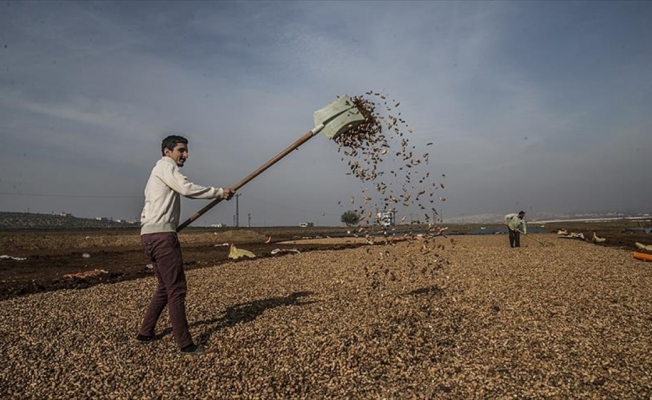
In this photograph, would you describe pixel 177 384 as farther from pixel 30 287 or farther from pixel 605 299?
pixel 30 287

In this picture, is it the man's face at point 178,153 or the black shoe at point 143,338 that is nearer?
the man's face at point 178,153

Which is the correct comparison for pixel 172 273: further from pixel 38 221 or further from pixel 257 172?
pixel 38 221

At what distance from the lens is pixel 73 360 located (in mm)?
5012

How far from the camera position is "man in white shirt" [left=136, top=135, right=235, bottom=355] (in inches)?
194

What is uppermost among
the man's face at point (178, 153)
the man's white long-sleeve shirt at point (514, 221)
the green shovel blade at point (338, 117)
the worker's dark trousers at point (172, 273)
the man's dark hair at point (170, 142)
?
the green shovel blade at point (338, 117)

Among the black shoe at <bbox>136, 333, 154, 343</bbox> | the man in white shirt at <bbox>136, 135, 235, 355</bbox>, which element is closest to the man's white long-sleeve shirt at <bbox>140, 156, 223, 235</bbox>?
the man in white shirt at <bbox>136, 135, 235, 355</bbox>

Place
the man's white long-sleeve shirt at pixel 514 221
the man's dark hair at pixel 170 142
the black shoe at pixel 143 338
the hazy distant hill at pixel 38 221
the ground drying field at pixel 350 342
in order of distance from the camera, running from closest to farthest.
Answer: the ground drying field at pixel 350 342, the man's dark hair at pixel 170 142, the black shoe at pixel 143 338, the man's white long-sleeve shirt at pixel 514 221, the hazy distant hill at pixel 38 221

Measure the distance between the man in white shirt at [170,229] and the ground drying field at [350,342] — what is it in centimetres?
46

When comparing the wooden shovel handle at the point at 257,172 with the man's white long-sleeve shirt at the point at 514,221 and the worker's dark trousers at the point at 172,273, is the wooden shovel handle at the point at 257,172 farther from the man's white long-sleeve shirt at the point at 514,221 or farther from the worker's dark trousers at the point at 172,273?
the man's white long-sleeve shirt at the point at 514,221

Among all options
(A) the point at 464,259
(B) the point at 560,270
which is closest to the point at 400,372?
(B) the point at 560,270

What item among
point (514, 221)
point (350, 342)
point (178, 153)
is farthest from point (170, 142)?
point (514, 221)

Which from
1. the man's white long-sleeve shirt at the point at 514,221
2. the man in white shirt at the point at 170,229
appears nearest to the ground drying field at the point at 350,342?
the man in white shirt at the point at 170,229

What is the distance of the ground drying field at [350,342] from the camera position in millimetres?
4213

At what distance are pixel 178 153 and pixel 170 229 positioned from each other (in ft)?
2.90
